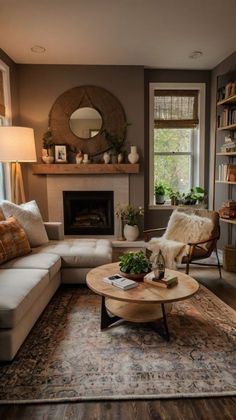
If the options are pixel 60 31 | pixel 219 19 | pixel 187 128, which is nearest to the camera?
pixel 219 19

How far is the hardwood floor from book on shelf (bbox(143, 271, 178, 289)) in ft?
2.63

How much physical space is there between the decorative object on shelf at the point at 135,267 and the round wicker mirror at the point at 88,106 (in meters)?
2.48

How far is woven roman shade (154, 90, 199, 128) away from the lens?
186 inches

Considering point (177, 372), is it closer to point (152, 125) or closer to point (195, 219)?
point (195, 219)

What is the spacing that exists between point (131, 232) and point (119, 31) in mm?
2595

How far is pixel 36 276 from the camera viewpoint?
2449 millimetres

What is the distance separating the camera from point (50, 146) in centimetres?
449

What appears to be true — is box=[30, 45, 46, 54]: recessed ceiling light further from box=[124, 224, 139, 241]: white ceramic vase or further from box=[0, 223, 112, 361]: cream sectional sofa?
box=[124, 224, 139, 241]: white ceramic vase

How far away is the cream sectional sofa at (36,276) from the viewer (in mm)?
1946

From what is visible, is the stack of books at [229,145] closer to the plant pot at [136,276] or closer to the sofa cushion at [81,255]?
the sofa cushion at [81,255]

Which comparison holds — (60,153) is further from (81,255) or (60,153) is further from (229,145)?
(229,145)

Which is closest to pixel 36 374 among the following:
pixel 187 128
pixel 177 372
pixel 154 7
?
pixel 177 372

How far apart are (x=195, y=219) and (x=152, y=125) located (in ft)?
6.11

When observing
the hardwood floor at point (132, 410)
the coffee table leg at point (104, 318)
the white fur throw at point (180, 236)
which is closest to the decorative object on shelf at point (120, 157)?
the white fur throw at point (180, 236)
